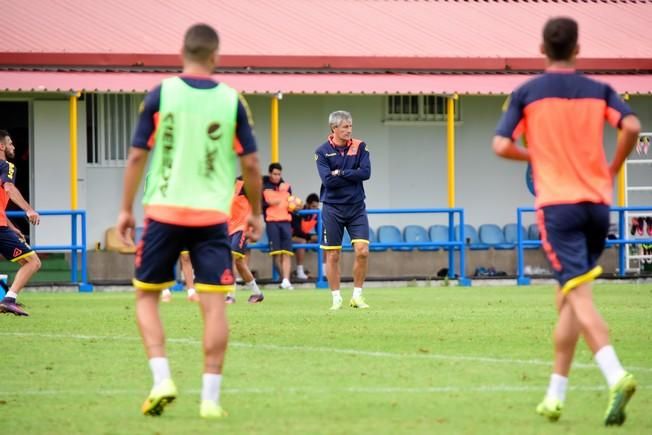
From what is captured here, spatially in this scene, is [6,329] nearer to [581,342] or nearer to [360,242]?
[360,242]

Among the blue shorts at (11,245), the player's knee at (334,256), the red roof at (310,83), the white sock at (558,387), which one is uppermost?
the red roof at (310,83)

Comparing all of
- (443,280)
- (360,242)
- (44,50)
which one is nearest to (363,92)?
(443,280)

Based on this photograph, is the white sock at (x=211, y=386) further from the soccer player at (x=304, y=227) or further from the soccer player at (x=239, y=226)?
the soccer player at (x=304, y=227)

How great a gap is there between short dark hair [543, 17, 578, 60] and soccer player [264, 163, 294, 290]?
1614cm

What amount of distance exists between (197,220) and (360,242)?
8.61 metres

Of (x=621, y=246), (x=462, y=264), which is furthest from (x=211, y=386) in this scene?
(x=621, y=246)

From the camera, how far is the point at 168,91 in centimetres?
770

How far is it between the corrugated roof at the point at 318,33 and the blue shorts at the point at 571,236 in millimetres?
18505

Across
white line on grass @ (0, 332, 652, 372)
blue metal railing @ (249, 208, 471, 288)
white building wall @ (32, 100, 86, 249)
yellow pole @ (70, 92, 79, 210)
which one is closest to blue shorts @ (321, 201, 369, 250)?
white line on grass @ (0, 332, 652, 372)

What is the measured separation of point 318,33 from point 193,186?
2005 cm

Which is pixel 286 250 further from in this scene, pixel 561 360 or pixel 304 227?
pixel 561 360

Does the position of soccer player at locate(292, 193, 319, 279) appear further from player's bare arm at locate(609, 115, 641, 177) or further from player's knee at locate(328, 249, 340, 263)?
player's bare arm at locate(609, 115, 641, 177)

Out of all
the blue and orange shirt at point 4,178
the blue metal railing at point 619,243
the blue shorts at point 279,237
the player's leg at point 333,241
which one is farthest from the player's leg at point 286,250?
the blue and orange shirt at point 4,178

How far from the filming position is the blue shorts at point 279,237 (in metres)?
23.8
